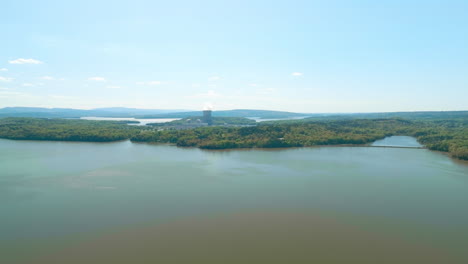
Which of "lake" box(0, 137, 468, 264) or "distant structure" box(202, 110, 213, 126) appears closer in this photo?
"lake" box(0, 137, 468, 264)

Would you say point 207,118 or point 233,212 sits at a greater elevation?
point 207,118

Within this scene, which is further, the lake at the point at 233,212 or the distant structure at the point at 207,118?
the distant structure at the point at 207,118

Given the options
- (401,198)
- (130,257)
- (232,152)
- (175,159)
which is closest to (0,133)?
(175,159)

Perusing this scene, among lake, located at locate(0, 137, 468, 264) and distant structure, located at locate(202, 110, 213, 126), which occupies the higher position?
distant structure, located at locate(202, 110, 213, 126)

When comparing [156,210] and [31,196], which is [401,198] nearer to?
[156,210]

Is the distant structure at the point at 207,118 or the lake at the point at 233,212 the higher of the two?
the distant structure at the point at 207,118

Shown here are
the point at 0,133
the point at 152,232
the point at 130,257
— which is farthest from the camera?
the point at 0,133

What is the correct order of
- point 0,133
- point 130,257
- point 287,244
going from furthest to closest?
point 0,133 < point 287,244 < point 130,257

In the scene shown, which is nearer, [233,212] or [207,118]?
[233,212]
